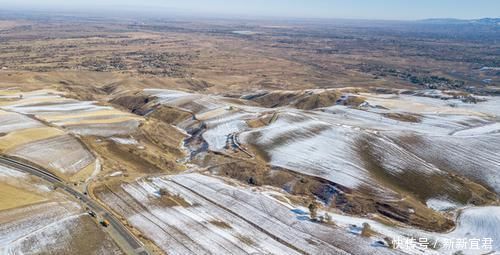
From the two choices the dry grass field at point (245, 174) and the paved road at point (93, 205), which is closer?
the paved road at point (93, 205)

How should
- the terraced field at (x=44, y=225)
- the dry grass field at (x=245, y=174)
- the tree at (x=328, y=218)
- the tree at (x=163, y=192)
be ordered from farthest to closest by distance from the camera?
the tree at (x=163, y=192)
the tree at (x=328, y=218)
the dry grass field at (x=245, y=174)
the terraced field at (x=44, y=225)

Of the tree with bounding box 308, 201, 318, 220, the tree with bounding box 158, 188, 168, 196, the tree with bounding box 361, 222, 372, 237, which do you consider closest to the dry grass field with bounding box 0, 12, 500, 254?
the tree with bounding box 361, 222, 372, 237

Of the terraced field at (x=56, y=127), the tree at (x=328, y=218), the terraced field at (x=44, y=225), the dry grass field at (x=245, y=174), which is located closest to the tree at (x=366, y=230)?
the dry grass field at (x=245, y=174)

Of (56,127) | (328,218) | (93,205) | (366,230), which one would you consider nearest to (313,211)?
(328,218)

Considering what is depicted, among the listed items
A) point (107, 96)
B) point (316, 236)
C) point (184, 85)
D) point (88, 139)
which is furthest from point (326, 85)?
point (316, 236)

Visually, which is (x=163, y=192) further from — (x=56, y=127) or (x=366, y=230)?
(x=56, y=127)

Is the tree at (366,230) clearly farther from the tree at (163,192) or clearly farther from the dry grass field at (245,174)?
the tree at (163,192)

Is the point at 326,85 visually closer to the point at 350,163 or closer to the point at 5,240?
the point at 350,163

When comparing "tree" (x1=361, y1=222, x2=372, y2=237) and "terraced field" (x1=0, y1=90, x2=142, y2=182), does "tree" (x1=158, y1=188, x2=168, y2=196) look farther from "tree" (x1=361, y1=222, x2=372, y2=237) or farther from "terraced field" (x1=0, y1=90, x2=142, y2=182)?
"tree" (x1=361, y1=222, x2=372, y2=237)
